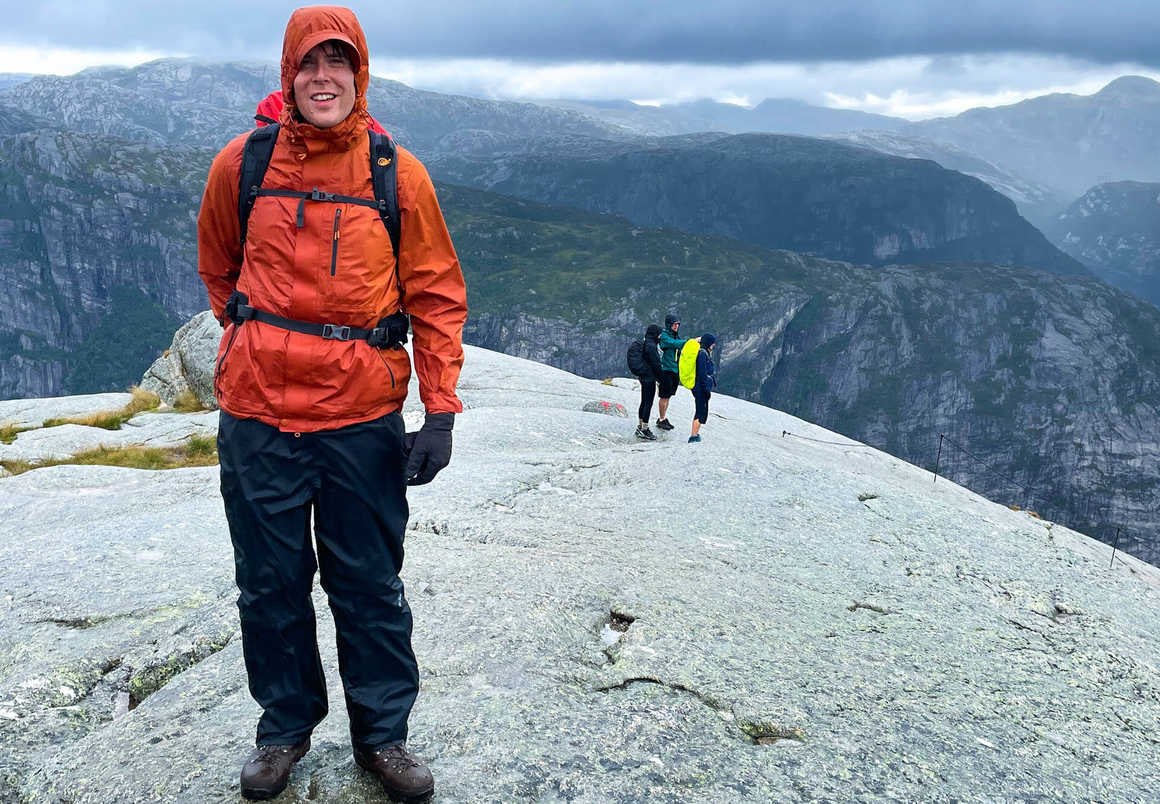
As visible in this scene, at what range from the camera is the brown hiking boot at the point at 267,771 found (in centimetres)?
517

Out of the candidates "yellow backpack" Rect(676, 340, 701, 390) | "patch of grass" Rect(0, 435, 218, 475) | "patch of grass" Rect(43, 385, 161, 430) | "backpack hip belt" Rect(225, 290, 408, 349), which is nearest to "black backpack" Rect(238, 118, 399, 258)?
"backpack hip belt" Rect(225, 290, 408, 349)

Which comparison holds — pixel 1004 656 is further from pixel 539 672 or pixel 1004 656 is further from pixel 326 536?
pixel 326 536

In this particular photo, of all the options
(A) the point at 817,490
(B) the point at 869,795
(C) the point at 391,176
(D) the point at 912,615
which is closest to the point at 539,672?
(B) the point at 869,795

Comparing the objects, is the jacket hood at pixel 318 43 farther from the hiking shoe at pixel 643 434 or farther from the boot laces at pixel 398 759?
the hiking shoe at pixel 643 434

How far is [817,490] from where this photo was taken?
1522 cm

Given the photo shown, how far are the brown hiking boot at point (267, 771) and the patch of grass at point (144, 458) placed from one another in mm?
15252

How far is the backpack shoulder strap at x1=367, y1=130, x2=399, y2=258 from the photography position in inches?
197

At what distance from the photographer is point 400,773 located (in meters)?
5.19

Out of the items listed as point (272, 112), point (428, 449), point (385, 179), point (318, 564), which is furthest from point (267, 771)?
point (272, 112)

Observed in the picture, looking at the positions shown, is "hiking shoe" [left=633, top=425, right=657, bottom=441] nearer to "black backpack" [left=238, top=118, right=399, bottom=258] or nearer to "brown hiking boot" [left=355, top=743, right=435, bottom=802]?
"brown hiking boot" [left=355, top=743, right=435, bottom=802]

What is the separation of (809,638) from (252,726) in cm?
583

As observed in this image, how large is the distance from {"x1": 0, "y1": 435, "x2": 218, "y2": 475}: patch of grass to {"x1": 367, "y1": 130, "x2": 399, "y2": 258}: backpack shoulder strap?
634 inches

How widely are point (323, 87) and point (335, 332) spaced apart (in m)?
1.49

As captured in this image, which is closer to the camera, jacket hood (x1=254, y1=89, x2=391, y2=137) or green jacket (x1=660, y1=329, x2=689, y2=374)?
jacket hood (x1=254, y1=89, x2=391, y2=137)
